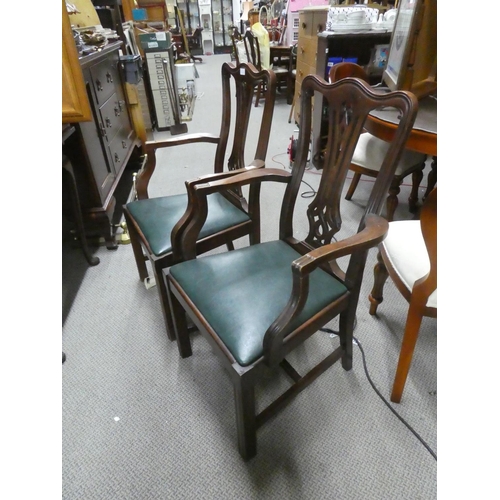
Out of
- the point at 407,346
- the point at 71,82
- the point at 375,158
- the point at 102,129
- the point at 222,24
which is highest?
the point at 222,24

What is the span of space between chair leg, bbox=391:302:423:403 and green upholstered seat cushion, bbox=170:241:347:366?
0.72 ft

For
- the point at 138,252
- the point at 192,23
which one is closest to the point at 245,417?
the point at 138,252

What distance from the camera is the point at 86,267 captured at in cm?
A: 182

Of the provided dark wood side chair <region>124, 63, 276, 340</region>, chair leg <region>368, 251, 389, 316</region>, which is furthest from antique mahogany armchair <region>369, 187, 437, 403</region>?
dark wood side chair <region>124, 63, 276, 340</region>

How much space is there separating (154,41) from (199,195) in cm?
302

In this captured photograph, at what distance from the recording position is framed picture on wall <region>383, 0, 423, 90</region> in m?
1.25

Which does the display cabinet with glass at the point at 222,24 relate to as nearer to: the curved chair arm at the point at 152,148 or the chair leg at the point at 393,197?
the chair leg at the point at 393,197

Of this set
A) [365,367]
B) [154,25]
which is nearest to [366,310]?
[365,367]

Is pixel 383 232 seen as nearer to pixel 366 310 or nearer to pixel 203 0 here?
pixel 366 310

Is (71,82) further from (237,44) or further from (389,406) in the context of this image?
(237,44)

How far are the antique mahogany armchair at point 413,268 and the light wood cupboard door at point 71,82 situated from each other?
48.3 inches

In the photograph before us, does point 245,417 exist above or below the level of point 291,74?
below

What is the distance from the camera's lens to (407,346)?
3.34ft
